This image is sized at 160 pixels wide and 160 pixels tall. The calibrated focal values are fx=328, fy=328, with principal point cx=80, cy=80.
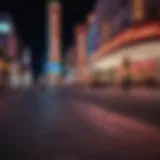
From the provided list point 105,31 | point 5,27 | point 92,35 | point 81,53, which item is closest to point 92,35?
point 92,35

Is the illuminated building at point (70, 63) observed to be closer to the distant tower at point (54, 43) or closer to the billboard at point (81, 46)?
the distant tower at point (54, 43)

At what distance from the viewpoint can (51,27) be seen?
243 feet

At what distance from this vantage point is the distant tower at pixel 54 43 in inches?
2776

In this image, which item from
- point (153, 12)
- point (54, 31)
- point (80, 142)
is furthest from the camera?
point (54, 31)

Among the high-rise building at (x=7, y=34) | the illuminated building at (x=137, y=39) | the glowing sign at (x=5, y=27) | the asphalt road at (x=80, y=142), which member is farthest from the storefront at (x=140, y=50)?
the glowing sign at (x=5, y=27)

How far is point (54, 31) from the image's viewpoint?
73.5 metres

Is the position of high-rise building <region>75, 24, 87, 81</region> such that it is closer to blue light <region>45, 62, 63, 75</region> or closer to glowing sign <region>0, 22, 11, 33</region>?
blue light <region>45, 62, 63, 75</region>

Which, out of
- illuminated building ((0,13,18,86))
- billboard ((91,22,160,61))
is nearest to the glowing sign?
illuminated building ((0,13,18,86))

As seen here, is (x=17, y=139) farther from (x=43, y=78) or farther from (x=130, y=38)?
(x=43, y=78)

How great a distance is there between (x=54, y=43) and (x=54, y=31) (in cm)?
292

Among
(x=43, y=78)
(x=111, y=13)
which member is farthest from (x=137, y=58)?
(x=43, y=78)

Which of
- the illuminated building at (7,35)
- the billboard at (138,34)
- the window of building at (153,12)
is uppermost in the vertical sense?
the illuminated building at (7,35)

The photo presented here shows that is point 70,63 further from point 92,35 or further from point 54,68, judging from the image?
point 92,35

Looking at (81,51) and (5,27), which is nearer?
(81,51)
